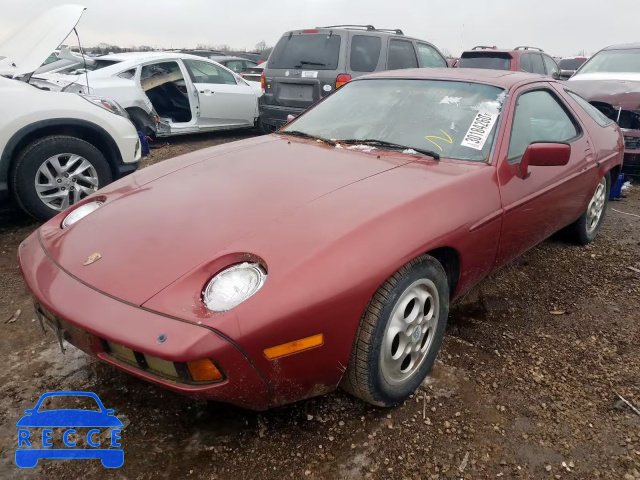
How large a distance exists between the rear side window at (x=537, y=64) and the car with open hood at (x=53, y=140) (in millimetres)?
8198

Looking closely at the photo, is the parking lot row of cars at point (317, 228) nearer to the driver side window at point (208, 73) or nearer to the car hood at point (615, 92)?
the car hood at point (615, 92)

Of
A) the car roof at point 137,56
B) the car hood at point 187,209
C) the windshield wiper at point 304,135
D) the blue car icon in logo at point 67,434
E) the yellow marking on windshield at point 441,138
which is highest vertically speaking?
the car roof at point 137,56

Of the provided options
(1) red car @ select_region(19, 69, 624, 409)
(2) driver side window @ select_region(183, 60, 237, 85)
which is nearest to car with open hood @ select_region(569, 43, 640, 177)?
(1) red car @ select_region(19, 69, 624, 409)

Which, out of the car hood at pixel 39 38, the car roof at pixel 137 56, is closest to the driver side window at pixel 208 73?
the car roof at pixel 137 56

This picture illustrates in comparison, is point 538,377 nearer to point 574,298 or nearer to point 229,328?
point 574,298

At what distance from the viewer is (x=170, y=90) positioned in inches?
308

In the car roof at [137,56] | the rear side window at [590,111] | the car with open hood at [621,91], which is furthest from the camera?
the car roof at [137,56]

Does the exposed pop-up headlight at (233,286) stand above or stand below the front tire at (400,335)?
above

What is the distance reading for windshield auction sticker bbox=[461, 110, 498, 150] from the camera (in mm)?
2525

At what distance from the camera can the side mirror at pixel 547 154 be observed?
8.10 ft

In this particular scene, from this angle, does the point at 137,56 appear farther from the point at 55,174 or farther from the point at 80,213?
the point at 80,213

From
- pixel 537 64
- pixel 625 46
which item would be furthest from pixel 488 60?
pixel 625 46

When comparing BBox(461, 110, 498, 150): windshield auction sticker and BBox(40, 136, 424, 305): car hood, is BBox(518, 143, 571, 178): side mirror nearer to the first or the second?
BBox(461, 110, 498, 150): windshield auction sticker

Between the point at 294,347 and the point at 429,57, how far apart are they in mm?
7210
